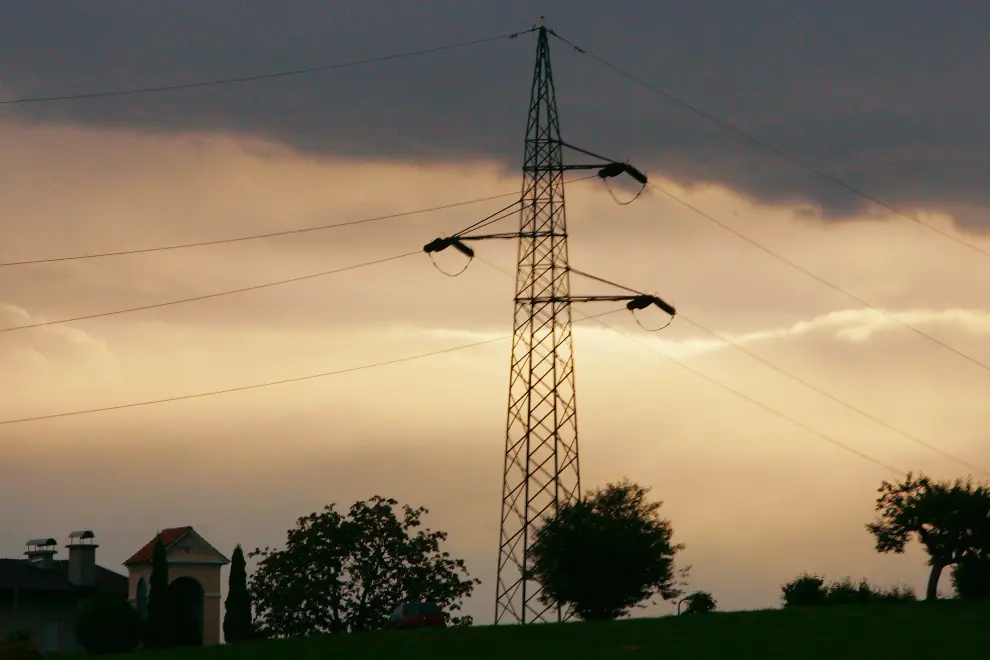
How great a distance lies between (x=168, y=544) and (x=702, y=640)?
60.2 meters

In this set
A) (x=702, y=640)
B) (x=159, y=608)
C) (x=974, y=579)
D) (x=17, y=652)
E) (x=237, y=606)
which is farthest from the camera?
(x=237, y=606)

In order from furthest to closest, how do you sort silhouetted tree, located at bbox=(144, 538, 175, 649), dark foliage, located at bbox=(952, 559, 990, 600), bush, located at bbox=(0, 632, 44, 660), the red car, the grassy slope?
silhouetted tree, located at bbox=(144, 538, 175, 649) < dark foliage, located at bbox=(952, 559, 990, 600) < the red car < bush, located at bbox=(0, 632, 44, 660) < the grassy slope

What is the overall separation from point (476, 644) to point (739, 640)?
9668 millimetres

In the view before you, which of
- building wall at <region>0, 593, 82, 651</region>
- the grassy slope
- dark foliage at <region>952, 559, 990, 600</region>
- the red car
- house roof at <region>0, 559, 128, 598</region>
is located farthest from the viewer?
house roof at <region>0, 559, 128, 598</region>

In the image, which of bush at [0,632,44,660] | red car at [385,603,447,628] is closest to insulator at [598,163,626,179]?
red car at [385,603,447,628]

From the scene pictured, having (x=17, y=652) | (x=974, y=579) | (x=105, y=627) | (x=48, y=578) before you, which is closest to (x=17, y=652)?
(x=17, y=652)

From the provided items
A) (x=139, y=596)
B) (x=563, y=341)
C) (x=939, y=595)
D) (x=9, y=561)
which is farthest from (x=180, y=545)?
(x=939, y=595)

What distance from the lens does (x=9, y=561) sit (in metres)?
107

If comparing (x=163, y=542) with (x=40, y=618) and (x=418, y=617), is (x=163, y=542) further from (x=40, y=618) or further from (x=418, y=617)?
(x=418, y=617)

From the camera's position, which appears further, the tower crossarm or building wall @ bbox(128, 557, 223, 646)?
building wall @ bbox(128, 557, 223, 646)

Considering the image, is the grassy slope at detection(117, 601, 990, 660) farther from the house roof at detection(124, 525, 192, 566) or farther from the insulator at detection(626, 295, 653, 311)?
the house roof at detection(124, 525, 192, 566)

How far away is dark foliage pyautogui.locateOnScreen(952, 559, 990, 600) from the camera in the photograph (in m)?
84.0

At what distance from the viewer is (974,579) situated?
84.6 m

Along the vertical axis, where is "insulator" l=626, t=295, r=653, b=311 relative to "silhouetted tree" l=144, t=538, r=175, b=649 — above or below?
above
